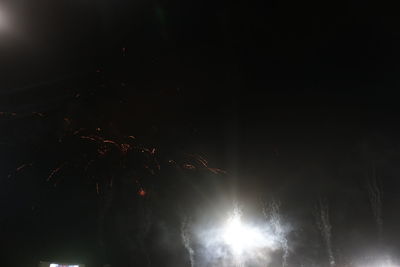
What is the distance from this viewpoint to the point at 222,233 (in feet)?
114

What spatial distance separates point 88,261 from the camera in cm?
3378

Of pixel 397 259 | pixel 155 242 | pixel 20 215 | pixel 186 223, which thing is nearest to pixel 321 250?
pixel 397 259

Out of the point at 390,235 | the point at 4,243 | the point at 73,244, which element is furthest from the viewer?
the point at 390,235

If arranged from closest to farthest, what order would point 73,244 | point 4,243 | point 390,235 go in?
point 4,243
point 73,244
point 390,235

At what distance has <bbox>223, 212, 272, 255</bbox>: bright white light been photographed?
34062 mm

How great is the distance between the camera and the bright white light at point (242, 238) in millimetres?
34062

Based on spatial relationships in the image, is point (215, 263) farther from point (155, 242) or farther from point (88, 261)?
point (88, 261)

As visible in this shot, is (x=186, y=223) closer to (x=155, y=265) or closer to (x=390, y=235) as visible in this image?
(x=155, y=265)

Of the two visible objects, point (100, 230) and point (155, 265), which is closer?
point (100, 230)

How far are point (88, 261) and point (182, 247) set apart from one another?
10.1m

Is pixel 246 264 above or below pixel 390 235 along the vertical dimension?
below

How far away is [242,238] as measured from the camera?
113 feet

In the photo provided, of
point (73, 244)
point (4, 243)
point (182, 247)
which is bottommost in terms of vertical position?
point (4, 243)

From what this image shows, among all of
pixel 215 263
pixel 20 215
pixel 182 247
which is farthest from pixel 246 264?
pixel 20 215
